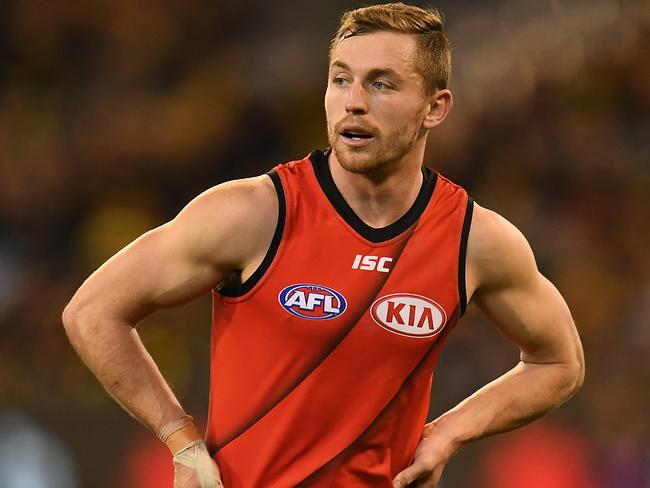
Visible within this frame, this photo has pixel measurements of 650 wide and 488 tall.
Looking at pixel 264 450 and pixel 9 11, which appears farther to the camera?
pixel 9 11

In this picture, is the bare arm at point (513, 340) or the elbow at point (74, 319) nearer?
the elbow at point (74, 319)

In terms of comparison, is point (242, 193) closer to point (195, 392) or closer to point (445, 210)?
point (445, 210)

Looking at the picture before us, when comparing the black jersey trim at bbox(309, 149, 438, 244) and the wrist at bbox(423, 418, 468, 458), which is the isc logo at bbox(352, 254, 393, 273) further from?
the wrist at bbox(423, 418, 468, 458)

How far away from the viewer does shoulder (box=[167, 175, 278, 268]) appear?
134 inches

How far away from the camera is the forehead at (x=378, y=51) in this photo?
3562 mm

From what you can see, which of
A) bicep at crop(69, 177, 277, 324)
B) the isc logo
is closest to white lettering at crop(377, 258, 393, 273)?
the isc logo

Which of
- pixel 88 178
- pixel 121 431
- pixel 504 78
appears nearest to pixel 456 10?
pixel 504 78

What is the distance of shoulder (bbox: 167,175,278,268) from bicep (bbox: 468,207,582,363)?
67 cm

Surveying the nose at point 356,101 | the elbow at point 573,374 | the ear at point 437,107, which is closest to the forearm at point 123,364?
the nose at point 356,101

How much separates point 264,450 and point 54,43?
18.9ft

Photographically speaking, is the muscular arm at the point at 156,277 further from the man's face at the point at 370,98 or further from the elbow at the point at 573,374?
the elbow at the point at 573,374

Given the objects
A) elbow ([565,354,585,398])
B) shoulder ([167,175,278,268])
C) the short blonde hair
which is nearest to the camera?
shoulder ([167,175,278,268])

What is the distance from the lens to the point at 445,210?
12.2 feet

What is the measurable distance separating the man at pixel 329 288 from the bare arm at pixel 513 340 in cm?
1
